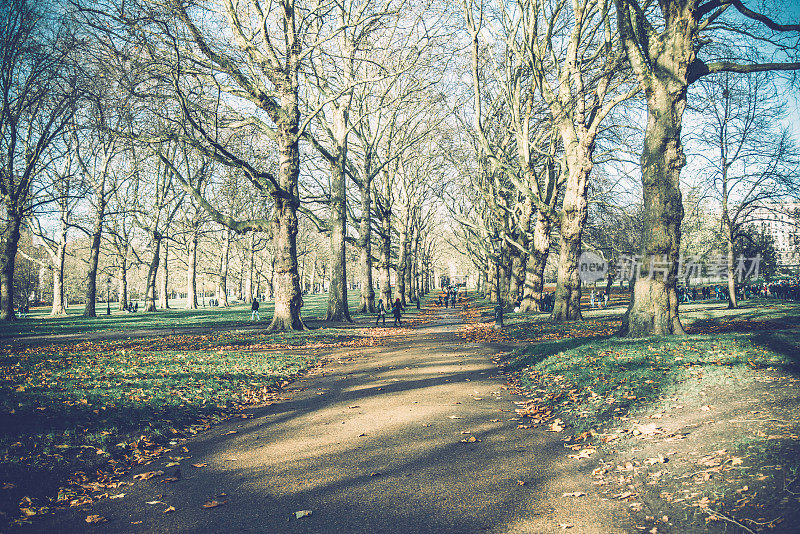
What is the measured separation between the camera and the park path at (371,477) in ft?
12.1

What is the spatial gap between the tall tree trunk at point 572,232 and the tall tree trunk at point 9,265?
26.9 metres

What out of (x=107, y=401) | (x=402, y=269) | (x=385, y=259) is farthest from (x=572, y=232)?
(x=402, y=269)

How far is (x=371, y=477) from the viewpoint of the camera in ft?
15.0

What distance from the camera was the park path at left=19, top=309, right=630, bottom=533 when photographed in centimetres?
370

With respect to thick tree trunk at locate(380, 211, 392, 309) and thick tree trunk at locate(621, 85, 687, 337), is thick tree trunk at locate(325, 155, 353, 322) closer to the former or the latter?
thick tree trunk at locate(380, 211, 392, 309)

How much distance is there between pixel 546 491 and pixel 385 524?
4.87ft

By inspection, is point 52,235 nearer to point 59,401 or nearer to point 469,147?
point 469,147

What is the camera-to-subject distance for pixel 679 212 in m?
9.91

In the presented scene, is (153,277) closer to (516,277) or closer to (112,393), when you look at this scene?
(516,277)

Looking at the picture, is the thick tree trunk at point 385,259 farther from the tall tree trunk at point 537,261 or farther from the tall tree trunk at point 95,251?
the tall tree trunk at point 95,251

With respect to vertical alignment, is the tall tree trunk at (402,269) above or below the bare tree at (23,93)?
below

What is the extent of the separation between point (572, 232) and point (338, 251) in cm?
1057

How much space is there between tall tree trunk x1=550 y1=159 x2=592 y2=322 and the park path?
10.8 meters

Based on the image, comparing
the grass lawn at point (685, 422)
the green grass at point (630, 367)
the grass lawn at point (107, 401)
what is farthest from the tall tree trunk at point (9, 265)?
the grass lawn at point (685, 422)
